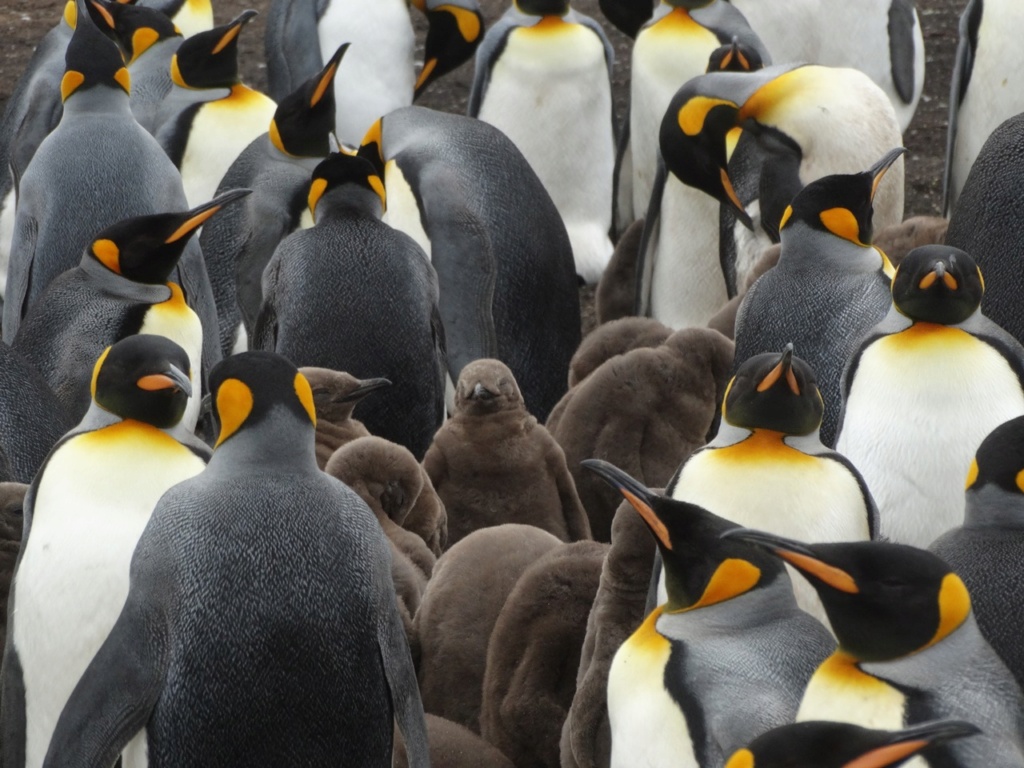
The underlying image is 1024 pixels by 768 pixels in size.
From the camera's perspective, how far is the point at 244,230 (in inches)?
196

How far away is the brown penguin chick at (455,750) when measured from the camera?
9.68 feet

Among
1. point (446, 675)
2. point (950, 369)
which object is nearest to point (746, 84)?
point (950, 369)

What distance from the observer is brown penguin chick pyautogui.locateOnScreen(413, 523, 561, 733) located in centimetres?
321

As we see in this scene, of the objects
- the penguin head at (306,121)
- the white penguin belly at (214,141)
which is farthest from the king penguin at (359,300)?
the white penguin belly at (214,141)

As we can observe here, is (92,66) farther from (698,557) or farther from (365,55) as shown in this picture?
(698,557)

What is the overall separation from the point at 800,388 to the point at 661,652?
2.12 ft

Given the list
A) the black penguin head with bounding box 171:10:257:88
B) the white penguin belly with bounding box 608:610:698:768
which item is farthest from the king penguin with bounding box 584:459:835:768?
the black penguin head with bounding box 171:10:257:88

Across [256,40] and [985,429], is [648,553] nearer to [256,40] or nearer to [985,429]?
[985,429]

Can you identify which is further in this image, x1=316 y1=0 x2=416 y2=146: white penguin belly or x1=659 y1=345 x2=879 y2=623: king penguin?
x1=316 y1=0 x2=416 y2=146: white penguin belly

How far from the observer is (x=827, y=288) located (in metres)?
3.79

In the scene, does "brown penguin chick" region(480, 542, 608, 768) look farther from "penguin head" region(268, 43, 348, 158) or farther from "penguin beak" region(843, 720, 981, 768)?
"penguin head" region(268, 43, 348, 158)

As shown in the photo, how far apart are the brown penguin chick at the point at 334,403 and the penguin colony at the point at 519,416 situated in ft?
0.04

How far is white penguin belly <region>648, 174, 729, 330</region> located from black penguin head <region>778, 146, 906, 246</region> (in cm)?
142

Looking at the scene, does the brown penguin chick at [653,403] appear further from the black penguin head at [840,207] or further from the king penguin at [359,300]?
the king penguin at [359,300]
